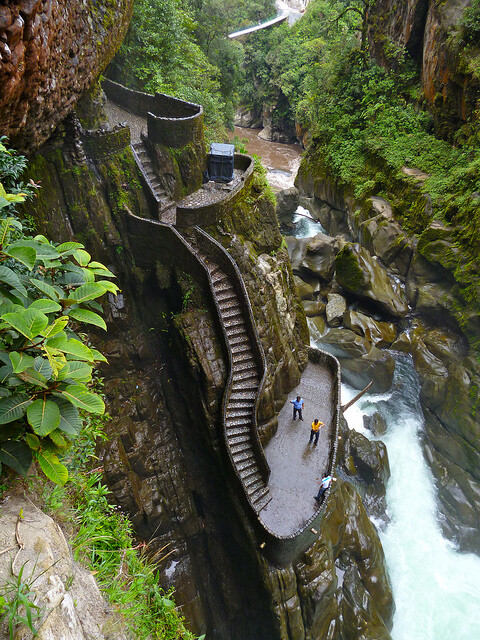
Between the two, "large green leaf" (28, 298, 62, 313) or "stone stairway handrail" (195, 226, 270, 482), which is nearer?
"large green leaf" (28, 298, 62, 313)

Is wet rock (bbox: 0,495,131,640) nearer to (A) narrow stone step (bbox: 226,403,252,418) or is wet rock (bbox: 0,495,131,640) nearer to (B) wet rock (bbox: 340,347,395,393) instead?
(A) narrow stone step (bbox: 226,403,252,418)

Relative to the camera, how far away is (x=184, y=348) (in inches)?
449

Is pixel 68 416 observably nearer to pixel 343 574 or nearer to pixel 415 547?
pixel 343 574

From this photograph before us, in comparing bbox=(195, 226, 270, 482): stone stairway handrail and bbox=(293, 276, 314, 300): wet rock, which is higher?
bbox=(195, 226, 270, 482): stone stairway handrail

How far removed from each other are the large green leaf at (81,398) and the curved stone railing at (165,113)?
38.1ft

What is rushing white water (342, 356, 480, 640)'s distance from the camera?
41.6 feet

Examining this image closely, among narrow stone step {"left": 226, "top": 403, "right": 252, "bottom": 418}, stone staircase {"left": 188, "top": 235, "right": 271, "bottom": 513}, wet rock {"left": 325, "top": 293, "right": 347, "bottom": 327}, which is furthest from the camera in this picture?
wet rock {"left": 325, "top": 293, "right": 347, "bottom": 327}

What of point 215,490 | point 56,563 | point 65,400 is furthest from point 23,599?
point 215,490

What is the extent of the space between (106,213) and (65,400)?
9.41 metres

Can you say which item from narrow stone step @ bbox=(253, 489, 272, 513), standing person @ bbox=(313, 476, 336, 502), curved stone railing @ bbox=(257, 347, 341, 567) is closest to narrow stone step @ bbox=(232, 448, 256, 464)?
narrow stone step @ bbox=(253, 489, 272, 513)

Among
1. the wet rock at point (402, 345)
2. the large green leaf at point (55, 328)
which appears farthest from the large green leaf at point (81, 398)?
the wet rock at point (402, 345)

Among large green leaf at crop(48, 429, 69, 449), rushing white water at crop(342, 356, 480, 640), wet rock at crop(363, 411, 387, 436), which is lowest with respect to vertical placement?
rushing white water at crop(342, 356, 480, 640)

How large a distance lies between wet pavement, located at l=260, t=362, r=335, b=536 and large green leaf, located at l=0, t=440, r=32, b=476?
823 cm

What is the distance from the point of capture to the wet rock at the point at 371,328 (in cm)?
1784
